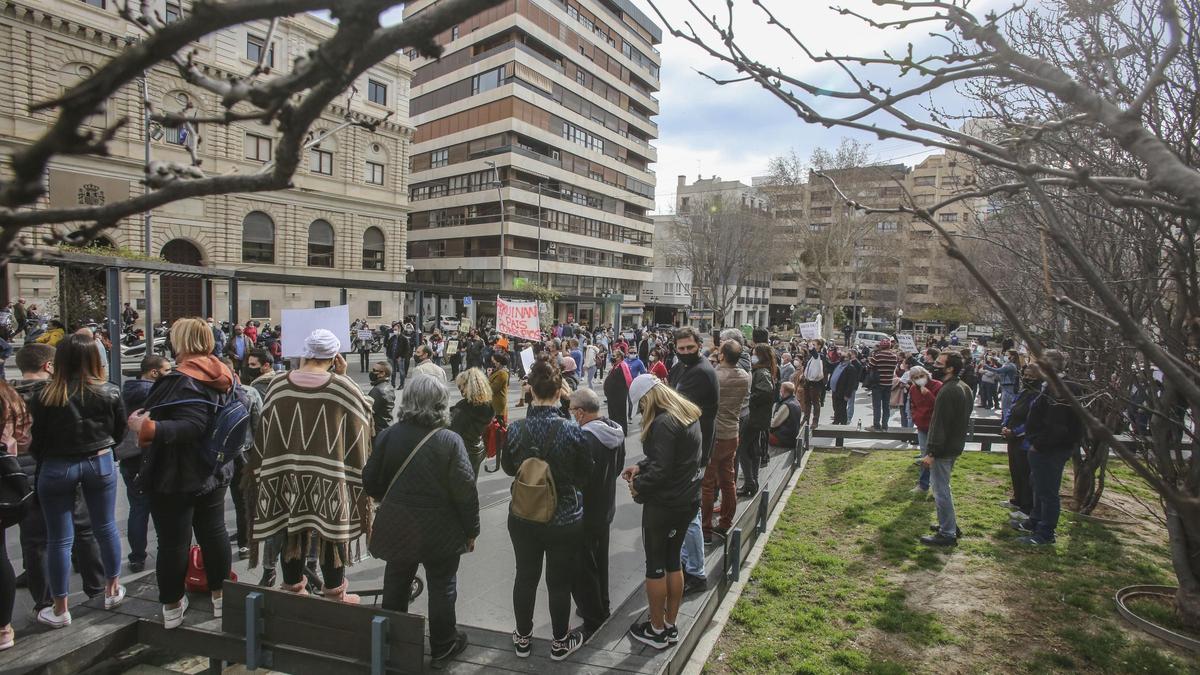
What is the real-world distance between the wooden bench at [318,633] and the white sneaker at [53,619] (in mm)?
1109

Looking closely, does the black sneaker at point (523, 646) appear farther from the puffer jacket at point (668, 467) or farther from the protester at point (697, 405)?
the protester at point (697, 405)

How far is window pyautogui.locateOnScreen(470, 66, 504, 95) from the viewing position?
4331 cm

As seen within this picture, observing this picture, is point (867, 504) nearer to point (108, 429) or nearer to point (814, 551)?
point (814, 551)

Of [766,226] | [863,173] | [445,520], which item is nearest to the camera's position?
[445,520]

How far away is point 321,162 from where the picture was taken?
36094mm

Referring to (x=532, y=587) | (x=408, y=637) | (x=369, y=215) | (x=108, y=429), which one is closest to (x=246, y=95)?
(x=408, y=637)

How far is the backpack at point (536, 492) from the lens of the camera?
3465mm

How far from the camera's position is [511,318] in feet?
51.6

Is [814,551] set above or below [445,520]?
below

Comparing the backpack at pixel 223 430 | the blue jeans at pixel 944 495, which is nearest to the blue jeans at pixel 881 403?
the blue jeans at pixel 944 495

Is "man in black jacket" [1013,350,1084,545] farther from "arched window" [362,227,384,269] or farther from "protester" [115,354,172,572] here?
"arched window" [362,227,384,269]

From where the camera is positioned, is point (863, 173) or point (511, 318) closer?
point (511, 318)

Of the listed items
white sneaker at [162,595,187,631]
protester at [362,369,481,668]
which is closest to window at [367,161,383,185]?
white sneaker at [162,595,187,631]

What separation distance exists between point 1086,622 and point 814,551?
206 cm
